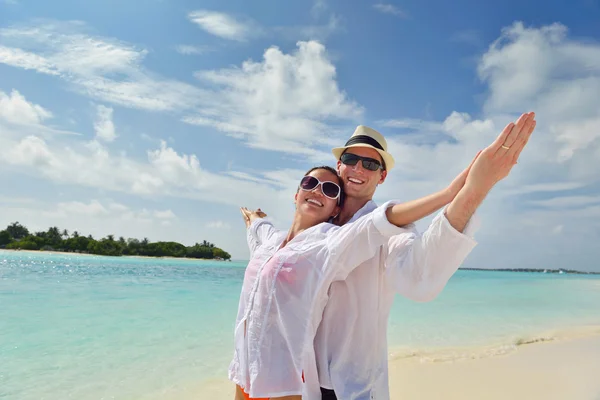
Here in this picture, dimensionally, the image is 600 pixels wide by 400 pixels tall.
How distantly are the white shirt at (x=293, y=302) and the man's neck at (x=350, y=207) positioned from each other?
1.00ft

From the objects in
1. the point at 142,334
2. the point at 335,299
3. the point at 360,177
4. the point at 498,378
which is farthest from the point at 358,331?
the point at 142,334

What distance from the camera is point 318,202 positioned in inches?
93.9

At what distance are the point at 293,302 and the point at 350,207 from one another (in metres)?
0.67

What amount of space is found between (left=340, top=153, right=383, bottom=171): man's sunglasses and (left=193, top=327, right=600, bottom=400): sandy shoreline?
4.14 metres

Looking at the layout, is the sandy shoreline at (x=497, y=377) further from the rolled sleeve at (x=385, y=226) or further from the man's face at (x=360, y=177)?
the rolled sleeve at (x=385, y=226)

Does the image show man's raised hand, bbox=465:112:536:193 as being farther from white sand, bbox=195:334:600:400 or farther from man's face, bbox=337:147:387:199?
white sand, bbox=195:334:600:400

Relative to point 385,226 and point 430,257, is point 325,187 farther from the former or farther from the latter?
point 430,257

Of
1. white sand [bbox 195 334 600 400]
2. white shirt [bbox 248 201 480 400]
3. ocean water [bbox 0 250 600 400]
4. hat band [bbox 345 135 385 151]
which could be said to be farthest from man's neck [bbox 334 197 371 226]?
ocean water [bbox 0 250 600 400]

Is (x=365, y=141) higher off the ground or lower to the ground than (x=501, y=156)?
higher

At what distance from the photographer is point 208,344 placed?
8414mm

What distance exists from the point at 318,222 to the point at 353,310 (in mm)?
530

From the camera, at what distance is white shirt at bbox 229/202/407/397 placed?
6.44ft

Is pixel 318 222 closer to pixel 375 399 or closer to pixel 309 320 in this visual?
pixel 309 320

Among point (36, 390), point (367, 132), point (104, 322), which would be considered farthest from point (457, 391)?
point (104, 322)
